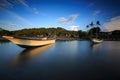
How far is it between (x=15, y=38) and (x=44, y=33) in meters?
64.1

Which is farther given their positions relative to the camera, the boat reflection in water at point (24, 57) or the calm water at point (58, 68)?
the boat reflection in water at point (24, 57)

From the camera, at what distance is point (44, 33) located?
245 feet

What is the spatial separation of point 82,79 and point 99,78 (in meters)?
0.72

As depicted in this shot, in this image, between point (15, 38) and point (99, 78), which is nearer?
point (99, 78)

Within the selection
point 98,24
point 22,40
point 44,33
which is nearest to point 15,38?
point 22,40

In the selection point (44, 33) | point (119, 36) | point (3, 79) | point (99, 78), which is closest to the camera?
point (3, 79)

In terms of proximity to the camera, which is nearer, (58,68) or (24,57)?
(58,68)

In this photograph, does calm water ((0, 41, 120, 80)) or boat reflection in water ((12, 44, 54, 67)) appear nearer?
calm water ((0, 41, 120, 80))

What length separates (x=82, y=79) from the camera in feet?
12.1

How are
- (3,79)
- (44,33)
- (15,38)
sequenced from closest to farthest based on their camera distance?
(3,79), (15,38), (44,33)

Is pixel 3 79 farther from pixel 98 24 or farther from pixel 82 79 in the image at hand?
pixel 98 24

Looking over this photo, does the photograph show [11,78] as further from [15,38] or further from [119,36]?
[119,36]

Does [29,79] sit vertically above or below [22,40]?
below

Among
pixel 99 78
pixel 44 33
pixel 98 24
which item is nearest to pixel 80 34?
pixel 98 24
